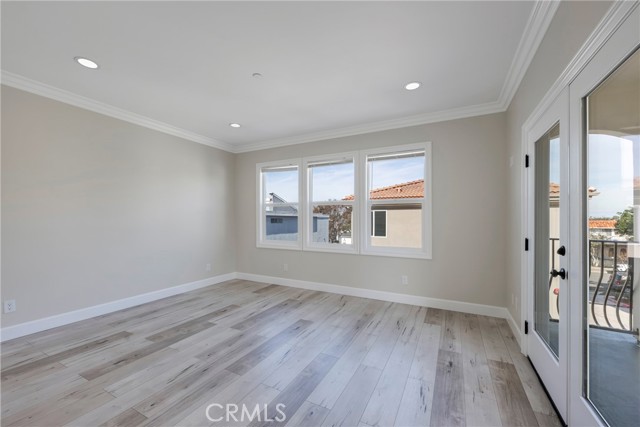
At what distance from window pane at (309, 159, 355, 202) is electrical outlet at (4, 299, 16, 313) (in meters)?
3.74

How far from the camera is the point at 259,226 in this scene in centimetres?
509

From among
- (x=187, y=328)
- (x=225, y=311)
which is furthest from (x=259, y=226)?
(x=187, y=328)

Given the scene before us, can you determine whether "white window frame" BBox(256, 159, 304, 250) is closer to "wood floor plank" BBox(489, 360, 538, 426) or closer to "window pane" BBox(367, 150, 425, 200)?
"window pane" BBox(367, 150, 425, 200)

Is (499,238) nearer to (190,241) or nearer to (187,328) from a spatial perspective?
(187,328)

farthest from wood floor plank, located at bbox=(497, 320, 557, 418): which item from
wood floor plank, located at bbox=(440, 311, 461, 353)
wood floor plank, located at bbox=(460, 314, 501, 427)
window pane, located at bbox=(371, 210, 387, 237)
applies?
window pane, located at bbox=(371, 210, 387, 237)

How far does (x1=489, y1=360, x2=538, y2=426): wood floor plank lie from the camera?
1.61m

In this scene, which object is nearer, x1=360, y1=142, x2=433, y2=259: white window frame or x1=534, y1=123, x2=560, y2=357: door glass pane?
x1=534, y1=123, x2=560, y2=357: door glass pane

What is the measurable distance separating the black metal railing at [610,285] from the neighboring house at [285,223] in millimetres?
3418

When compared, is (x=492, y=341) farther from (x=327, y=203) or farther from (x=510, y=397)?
(x=327, y=203)

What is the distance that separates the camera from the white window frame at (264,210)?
4.66 m

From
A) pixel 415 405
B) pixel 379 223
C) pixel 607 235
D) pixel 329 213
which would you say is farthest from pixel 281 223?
pixel 607 235

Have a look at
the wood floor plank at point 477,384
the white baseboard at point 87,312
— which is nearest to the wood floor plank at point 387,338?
the wood floor plank at point 477,384

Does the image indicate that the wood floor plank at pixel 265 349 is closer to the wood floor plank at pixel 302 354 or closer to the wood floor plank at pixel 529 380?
the wood floor plank at pixel 302 354

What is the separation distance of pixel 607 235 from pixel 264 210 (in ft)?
15.1
